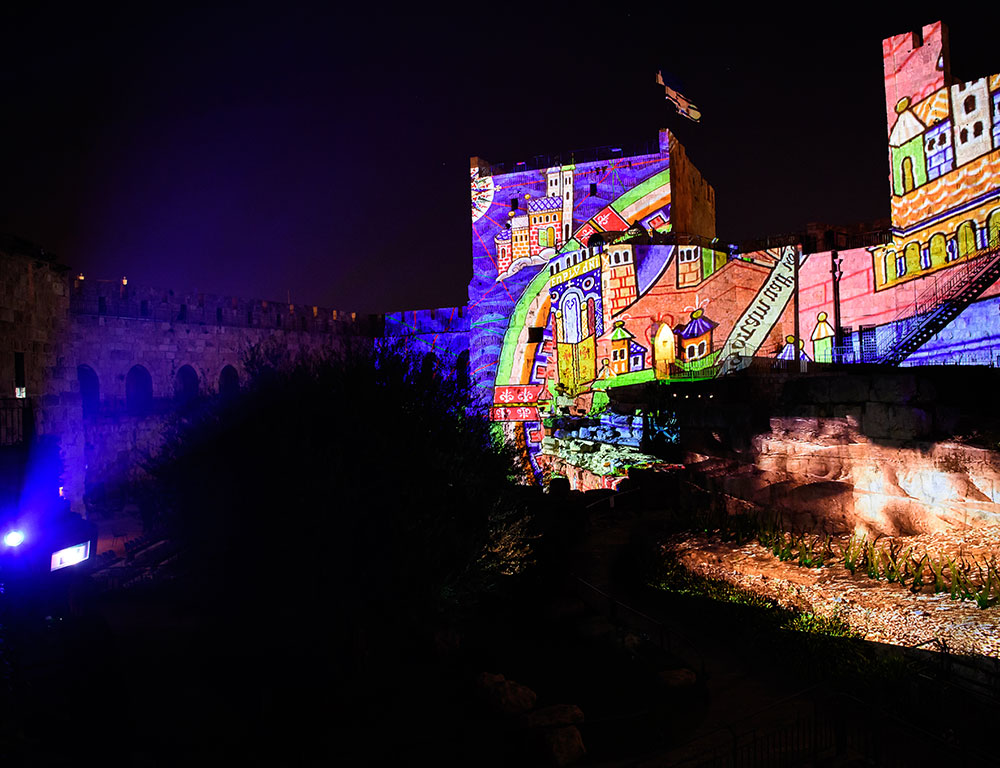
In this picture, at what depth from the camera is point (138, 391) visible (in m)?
29.0

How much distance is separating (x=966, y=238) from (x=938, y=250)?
1.05 metres

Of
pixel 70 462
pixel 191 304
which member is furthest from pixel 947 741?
pixel 191 304

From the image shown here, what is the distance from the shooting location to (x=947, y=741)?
7941mm

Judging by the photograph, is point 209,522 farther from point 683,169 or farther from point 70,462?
point 683,169

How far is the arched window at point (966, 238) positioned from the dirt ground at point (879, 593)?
11731 millimetres

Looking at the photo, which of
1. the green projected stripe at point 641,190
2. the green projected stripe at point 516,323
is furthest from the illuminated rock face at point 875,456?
the green projected stripe at point 641,190

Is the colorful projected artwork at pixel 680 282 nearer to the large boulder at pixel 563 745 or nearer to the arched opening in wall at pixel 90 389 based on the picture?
the large boulder at pixel 563 745

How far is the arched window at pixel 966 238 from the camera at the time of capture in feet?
68.3

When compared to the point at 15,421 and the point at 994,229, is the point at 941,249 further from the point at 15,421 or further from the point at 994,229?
the point at 15,421

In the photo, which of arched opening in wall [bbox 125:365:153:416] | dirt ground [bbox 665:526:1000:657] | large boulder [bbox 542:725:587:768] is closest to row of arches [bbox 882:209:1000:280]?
dirt ground [bbox 665:526:1000:657]

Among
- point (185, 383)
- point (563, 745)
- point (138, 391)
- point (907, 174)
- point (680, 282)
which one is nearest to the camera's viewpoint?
point (563, 745)

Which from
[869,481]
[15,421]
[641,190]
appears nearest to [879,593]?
[869,481]

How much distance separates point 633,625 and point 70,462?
15053 mm

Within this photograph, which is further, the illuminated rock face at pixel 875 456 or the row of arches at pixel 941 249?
the row of arches at pixel 941 249
